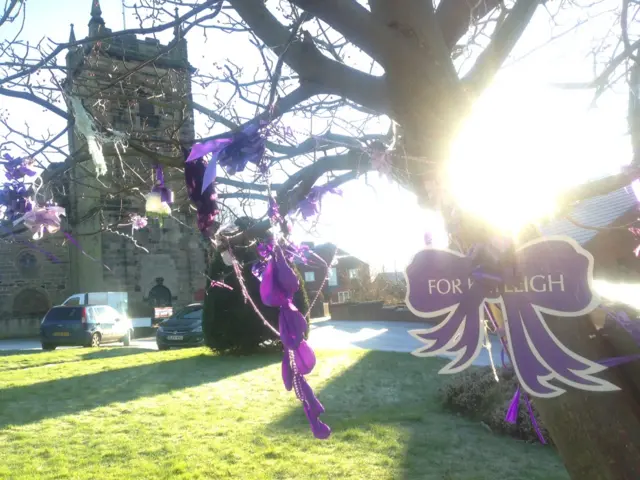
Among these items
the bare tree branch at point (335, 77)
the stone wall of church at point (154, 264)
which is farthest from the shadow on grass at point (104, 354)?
the stone wall of church at point (154, 264)

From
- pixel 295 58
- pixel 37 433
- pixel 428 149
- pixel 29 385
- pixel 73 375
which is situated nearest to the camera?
pixel 428 149

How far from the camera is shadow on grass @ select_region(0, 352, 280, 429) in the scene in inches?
280

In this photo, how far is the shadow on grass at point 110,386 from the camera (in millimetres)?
7121

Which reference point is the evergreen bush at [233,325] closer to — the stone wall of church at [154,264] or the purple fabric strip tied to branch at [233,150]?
the purple fabric strip tied to branch at [233,150]

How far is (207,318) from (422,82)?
10.3 metres

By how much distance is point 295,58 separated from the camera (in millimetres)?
2271

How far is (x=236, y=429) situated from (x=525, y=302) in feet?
17.6

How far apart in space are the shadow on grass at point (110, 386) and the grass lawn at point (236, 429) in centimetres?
2

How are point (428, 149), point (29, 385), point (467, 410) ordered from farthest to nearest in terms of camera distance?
point (29, 385) → point (467, 410) → point (428, 149)

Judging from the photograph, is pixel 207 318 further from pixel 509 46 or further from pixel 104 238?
pixel 104 238

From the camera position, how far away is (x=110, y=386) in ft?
28.0

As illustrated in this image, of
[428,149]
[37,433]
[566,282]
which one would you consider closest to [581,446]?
[566,282]

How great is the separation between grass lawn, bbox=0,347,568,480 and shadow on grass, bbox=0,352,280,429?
1.0 inches

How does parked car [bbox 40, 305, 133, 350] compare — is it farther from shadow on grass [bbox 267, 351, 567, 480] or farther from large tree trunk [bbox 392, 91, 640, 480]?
large tree trunk [bbox 392, 91, 640, 480]
